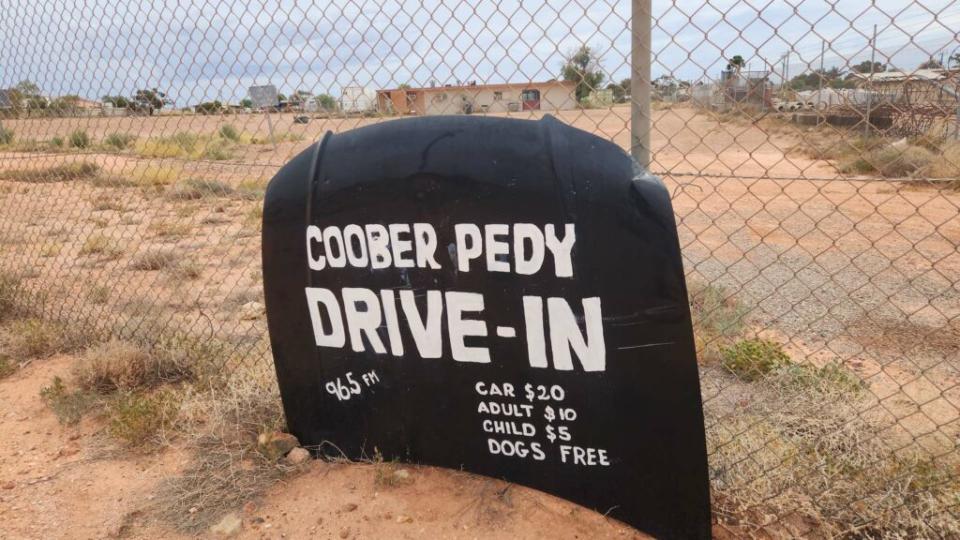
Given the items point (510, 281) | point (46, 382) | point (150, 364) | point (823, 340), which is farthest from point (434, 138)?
point (823, 340)

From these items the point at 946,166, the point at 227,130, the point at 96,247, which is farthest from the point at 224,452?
the point at 946,166

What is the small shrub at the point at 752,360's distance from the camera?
157 inches

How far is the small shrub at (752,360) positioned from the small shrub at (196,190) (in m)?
10.1

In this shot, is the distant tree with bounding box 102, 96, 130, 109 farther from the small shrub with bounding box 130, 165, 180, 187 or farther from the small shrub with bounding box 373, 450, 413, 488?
the small shrub with bounding box 130, 165, 180, 187

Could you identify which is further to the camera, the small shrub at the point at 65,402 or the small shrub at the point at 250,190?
the small shrub at the point at 250,190

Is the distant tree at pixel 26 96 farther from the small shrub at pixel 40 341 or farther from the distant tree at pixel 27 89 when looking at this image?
the small shrub at pixel 40 341

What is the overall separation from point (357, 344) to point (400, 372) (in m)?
0.20

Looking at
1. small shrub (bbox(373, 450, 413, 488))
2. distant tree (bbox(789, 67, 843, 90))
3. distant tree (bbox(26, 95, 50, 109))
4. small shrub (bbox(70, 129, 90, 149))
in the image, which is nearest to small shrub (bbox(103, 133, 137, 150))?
small shrub (bbox(70, 129, 90, 149))

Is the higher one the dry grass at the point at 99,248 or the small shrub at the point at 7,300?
the small shrub at the point at 7,300

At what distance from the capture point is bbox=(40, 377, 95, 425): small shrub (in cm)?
331

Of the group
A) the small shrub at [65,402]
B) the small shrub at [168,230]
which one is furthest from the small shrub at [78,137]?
the small shrub at [168,230]

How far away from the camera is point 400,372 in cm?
251

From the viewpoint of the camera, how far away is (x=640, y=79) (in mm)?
2148

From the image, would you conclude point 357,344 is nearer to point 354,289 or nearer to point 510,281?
point 354,289
